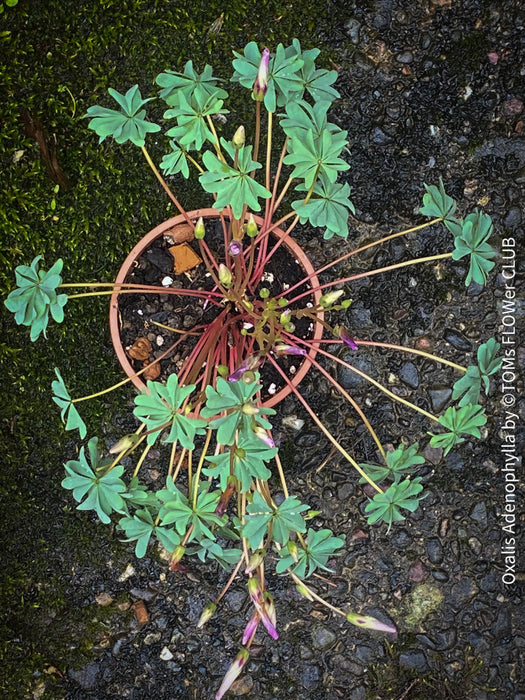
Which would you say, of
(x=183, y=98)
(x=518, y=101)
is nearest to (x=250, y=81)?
(x=183, y=98)

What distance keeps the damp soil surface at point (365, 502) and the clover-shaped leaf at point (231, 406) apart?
57 cm

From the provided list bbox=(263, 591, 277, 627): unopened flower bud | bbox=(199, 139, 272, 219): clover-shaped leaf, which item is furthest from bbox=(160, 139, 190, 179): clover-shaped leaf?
bbox=(263, 591, 277, 627): unopened flower bud

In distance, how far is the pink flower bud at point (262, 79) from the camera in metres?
0.90

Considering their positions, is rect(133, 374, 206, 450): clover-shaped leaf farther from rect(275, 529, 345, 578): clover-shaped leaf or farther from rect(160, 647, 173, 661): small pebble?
rect(160, 647, 173, 661): small pebble

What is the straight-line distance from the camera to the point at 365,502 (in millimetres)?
1509

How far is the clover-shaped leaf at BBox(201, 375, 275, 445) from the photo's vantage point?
88cm

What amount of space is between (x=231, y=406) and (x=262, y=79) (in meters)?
0.47

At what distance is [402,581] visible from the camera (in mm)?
1517

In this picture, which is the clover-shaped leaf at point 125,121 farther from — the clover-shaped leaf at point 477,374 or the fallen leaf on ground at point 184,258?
the clover-shaped leaf at point 477,374

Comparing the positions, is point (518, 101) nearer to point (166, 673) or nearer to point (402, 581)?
point (402, 581)

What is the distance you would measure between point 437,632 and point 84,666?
2.71 ft

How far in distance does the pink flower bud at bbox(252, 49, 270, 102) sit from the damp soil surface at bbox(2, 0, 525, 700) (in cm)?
55

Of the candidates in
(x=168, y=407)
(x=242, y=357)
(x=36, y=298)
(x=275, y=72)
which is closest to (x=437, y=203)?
(x=275, y=72)

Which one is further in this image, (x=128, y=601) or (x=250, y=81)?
(x=128, y=601)
